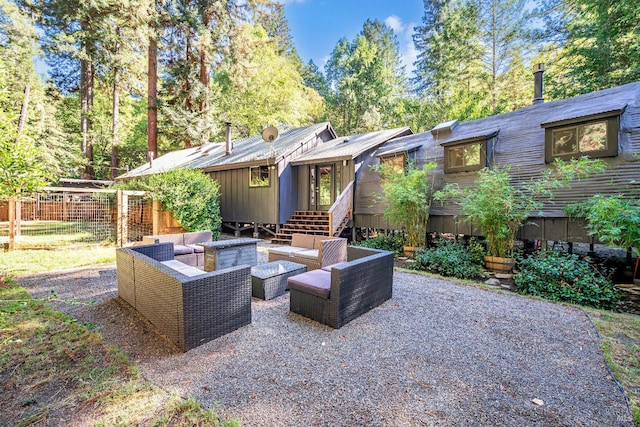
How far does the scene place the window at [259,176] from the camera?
36.2 feet

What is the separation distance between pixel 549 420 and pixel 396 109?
22.1 meters

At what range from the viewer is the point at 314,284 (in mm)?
3494

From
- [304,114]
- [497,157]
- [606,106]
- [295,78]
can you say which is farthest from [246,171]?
[295,78]

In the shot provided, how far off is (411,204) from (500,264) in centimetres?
252

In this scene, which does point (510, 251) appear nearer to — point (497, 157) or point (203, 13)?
point (497, 157)

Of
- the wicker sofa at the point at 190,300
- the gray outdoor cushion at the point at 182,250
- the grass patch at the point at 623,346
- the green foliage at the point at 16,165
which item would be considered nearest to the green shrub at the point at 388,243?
the grass patch at the point at 623,346

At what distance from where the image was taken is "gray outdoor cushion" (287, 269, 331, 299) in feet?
11.0

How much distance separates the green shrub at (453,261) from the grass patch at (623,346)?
1978 millimetres

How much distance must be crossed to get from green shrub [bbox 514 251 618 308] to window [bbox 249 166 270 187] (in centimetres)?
867

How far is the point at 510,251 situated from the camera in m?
6.13

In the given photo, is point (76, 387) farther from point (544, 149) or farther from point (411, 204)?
point (544, 149)

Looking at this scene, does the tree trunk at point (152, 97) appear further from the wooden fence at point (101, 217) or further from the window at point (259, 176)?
the window at point (259, 176)

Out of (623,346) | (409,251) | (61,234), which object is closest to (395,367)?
(623,346)

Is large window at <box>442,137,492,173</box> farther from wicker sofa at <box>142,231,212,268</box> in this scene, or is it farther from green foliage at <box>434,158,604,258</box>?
wicker sofa at <box>142,231,212,268</box>
